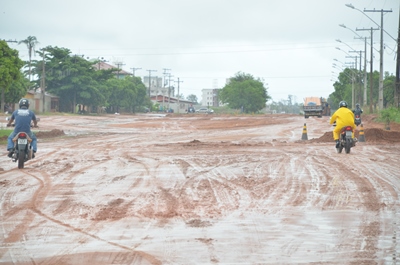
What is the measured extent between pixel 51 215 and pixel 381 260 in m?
4.95

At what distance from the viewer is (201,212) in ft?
32.5

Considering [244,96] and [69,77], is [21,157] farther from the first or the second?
[244,96]

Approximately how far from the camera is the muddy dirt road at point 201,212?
7336 millimetres

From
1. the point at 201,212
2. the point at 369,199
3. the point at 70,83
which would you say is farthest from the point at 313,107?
the point at 201,212

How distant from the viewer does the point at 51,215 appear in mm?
9766

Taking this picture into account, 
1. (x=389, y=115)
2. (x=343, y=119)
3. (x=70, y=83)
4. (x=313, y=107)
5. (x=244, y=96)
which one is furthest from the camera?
(x=244, y=96)

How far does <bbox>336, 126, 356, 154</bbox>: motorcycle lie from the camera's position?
20750 millimetres

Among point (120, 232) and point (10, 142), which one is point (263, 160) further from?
point (120, 232)

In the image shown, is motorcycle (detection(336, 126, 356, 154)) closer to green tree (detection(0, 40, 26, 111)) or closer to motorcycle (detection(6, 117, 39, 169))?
motorcycle (detection(6, 117, 39, 169))

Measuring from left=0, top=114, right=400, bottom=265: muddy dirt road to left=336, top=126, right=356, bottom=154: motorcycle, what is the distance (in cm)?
250

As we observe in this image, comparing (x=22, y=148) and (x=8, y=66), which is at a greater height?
(x=8, y=66)

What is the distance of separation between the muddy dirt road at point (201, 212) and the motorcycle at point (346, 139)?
250cm

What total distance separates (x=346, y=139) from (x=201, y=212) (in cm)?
1183

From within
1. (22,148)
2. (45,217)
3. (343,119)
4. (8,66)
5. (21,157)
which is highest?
(8,66)
